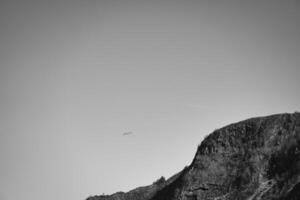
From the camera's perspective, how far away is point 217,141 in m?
33.7

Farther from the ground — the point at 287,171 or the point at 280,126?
the point at 280,126

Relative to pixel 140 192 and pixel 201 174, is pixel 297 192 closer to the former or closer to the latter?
pixel 201 174

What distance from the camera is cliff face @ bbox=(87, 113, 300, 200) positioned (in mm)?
25609

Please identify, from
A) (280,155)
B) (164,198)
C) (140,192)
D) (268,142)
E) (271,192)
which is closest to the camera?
(271,192)

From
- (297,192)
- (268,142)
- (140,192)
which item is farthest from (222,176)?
(140,192)

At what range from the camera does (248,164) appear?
29.0 metres

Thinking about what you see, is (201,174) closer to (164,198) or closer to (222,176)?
(222,176)

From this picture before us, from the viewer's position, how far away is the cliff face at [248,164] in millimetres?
25609

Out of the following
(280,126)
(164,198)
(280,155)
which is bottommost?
(164,198)

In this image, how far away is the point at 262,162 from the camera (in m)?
28.2

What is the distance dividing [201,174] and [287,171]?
8519 mm

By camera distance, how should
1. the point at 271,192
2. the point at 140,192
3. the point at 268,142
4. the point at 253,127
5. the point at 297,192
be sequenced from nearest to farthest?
1. the point at 297,192
2. the point at 271,192
3. the point at 268,142
4. the point at 253,127
5. the point at 140,192

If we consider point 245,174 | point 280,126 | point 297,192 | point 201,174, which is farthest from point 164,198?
point 297,192

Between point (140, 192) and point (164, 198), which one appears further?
point (140, 192)
